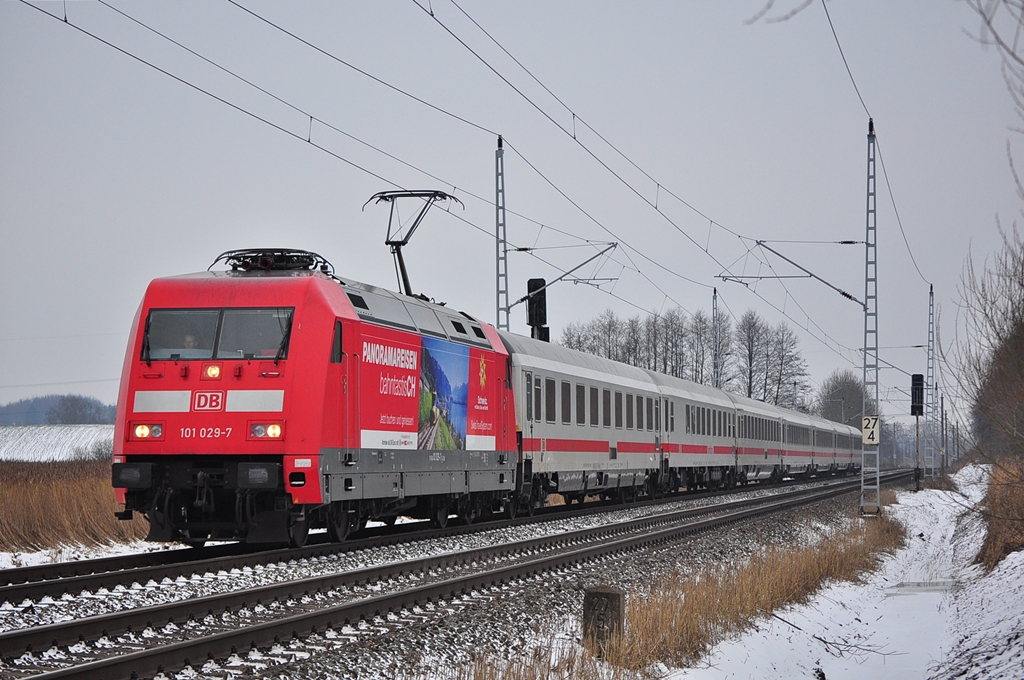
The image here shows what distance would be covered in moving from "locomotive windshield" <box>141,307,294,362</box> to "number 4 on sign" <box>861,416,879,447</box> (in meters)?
18.8

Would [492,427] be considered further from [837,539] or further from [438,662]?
[438,662]

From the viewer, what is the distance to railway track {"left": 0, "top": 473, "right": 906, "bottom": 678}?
802 cm

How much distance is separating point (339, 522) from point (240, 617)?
5.48m

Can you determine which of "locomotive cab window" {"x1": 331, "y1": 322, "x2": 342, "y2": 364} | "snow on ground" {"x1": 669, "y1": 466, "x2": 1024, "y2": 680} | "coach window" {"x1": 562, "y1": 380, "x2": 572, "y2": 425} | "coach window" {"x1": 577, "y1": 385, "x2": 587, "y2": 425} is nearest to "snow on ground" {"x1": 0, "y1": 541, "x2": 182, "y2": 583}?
"locomotive cab window" {"x1": 331, "y1": 322, "x2": 342, "y2": 364}

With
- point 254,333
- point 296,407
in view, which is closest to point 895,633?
point 296,407

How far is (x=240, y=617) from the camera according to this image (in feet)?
33.3

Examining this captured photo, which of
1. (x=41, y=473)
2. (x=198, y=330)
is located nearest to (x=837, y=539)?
(x=198, y=330)

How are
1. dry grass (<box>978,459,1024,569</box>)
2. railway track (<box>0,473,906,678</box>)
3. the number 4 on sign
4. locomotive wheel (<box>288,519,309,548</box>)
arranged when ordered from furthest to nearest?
1. the number 4 on sign
2. dry grass (<box>978,459,1024,569</box>)
3. locomotive wheel (<box>288,519,309,548</box>)
4. railway track (<box>0,473,906,678</box>)

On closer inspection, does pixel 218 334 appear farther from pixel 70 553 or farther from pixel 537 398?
pixel 537 398

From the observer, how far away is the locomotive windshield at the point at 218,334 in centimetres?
1399

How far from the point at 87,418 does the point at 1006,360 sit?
141457 millimetres

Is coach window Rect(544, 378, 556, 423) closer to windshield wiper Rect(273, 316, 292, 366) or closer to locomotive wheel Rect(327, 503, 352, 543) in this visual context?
locomotive wheel Rect(327, 503, 352, 543)

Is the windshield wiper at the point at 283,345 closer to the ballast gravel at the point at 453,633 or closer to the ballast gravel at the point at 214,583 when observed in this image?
the ballast gravel at the point at 214,583

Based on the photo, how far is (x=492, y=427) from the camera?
20.6 metres
